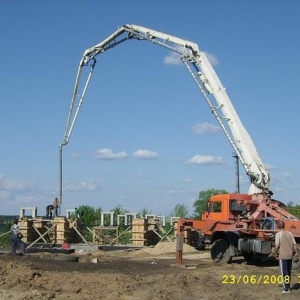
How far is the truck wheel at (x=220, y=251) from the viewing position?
73.3ft

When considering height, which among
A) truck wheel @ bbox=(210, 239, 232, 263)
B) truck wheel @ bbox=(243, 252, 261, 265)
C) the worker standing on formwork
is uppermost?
the worker standing on formwork

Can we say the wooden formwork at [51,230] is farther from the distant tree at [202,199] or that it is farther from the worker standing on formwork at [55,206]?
the distant tree at [202,199]

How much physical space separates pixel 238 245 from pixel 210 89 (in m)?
7.54

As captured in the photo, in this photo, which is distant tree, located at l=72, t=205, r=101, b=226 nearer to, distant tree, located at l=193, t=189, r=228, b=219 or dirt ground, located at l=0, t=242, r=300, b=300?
distant tree, located at l=193, t=189, r=228, b=219

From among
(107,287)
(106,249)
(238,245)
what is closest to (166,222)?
(106,249)

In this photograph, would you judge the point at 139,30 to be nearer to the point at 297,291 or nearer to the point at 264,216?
the point at 264,216

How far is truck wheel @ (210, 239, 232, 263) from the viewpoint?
73.3 ft

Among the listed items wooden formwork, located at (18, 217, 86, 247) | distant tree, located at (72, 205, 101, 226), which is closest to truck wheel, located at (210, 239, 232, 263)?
wooden formwork, located at (18, 217, 86, 247)

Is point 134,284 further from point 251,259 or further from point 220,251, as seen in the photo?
point 251,259

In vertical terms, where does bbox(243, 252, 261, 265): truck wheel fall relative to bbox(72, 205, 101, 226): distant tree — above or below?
below
